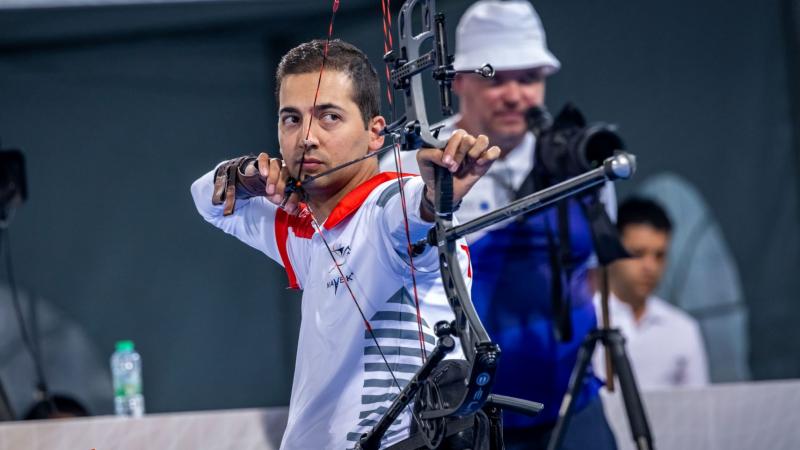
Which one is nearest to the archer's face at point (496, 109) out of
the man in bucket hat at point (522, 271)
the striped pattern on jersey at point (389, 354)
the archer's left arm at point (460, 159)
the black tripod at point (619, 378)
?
the man in bucket hat at point (522, 271)

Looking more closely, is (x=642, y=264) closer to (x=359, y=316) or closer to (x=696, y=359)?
(x=696, y=359)

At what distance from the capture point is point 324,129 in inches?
51.2

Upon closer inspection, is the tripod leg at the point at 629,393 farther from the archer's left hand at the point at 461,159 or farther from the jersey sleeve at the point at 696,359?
the jersey sleeve at the point at 696,359

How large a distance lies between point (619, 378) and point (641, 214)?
160cm

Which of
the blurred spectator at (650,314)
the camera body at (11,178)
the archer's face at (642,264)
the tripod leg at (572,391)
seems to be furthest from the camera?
the archer's face at (642,264)

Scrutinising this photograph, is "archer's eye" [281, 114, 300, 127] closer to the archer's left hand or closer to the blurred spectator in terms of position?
the archer's left hand

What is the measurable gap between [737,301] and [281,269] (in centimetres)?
151

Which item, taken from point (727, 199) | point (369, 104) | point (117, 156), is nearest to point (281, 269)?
point (117, 156)

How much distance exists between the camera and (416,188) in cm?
117

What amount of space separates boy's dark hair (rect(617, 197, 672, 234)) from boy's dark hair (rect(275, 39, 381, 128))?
2334mm

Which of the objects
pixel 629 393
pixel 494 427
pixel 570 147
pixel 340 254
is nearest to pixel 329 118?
pixel 340 254

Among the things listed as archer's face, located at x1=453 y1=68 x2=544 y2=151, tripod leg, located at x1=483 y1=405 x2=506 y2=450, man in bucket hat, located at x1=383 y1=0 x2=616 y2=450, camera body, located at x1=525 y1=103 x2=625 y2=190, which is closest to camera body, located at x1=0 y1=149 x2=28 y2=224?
man in bucket hat, located at x1=383 y1=0 x2=616 y2=450

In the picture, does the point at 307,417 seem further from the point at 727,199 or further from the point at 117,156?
the point at 727,199

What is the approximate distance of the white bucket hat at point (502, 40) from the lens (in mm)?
2342
